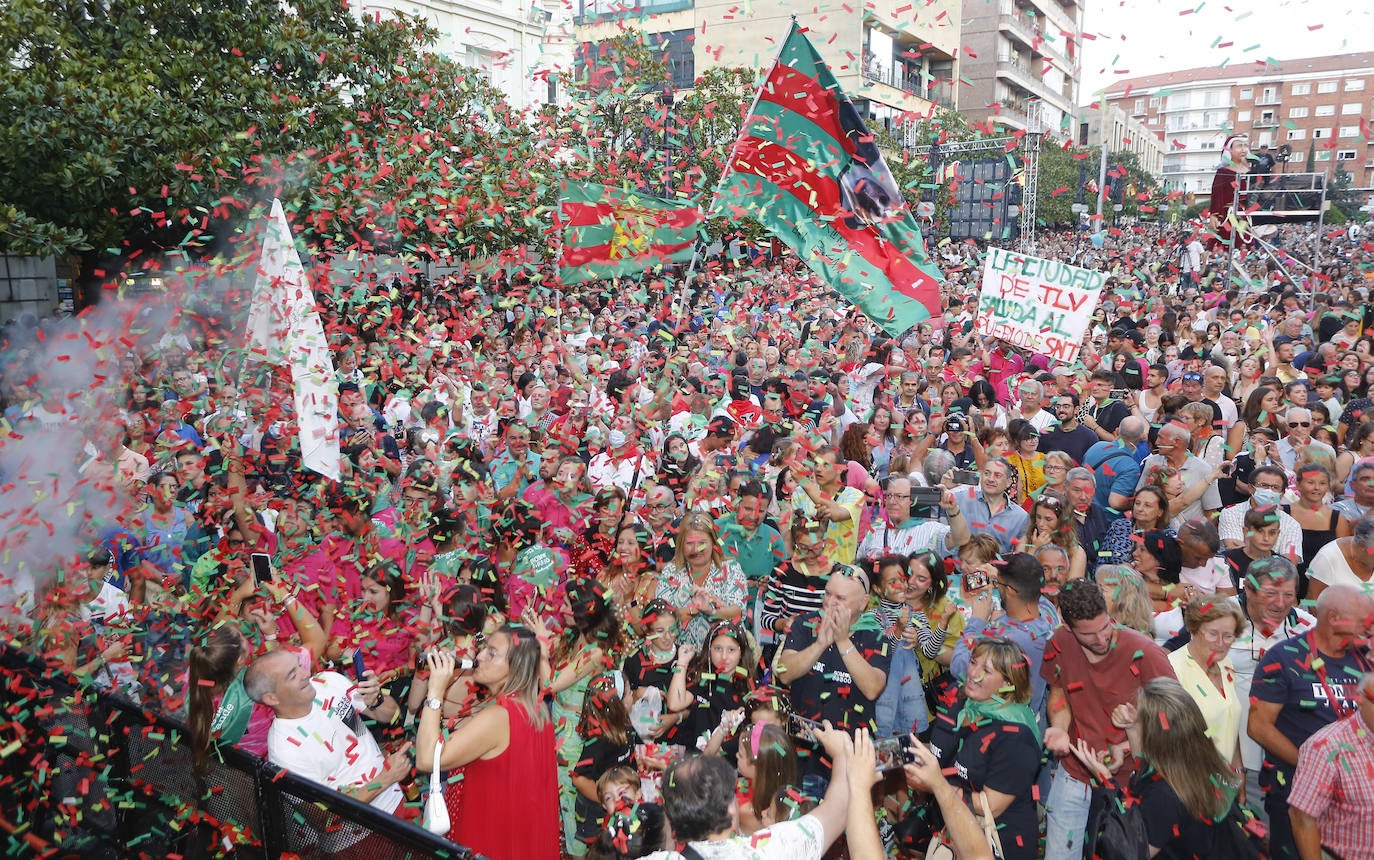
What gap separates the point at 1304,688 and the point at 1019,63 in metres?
79.0

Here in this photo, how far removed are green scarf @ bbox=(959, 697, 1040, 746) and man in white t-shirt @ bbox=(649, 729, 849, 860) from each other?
1.10m

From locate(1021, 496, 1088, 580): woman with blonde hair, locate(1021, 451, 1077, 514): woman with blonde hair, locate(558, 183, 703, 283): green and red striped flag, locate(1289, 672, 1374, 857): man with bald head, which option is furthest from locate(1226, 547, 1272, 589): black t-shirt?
locate(558, 183, 703, 283): green and red striped flag

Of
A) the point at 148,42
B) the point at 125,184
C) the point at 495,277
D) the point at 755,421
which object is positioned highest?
the point at 148,42

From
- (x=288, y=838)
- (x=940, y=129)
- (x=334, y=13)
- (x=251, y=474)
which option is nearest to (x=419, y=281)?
(x=334, y=13)

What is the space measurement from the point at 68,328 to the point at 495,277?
257 inches

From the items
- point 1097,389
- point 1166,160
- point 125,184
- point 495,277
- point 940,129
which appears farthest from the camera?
point 1166,160

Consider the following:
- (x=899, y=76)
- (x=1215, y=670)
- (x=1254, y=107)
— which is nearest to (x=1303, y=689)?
(x=1215, y=670)

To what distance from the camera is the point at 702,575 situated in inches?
230

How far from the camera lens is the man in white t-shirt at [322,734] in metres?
4.17

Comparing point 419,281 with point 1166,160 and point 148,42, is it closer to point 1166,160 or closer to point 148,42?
point 148,42

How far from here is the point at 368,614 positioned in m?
5.82

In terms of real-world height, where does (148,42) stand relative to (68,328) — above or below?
above

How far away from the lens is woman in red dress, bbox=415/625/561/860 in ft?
12.9

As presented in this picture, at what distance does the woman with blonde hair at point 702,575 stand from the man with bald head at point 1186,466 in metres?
3.22
